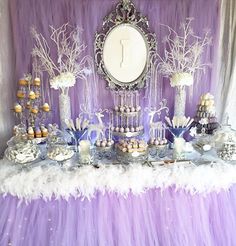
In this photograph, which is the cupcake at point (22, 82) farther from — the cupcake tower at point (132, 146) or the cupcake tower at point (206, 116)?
the cupcake tower at point (206, 116)

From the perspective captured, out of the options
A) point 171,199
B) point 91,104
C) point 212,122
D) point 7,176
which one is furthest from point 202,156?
point 7,176

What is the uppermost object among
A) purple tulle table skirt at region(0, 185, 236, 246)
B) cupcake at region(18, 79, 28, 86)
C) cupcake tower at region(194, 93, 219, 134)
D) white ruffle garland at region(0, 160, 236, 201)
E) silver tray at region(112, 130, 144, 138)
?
cupcake at region(18, 79, 28, 86)

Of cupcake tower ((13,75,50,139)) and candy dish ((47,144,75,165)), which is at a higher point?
cupcake tower ((13,75,50,139))

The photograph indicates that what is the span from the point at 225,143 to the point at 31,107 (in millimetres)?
1135

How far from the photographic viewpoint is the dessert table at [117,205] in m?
1.37

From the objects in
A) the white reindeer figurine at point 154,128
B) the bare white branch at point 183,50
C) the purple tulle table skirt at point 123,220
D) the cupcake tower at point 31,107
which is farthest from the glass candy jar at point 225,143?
the cupcake tower at point 31,107

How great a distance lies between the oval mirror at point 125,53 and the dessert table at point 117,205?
64 cm

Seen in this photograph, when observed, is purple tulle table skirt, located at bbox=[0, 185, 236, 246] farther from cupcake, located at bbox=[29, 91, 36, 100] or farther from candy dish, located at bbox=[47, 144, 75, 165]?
cupcake, located at bbox=[29, 91, 36, 100]

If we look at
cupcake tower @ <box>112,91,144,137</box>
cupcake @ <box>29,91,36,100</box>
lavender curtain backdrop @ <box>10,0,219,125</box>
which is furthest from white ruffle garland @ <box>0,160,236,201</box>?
lavender curtain backdrop @ <box>10,0,219,125</box>

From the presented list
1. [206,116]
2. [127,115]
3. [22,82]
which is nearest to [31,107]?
[22,82]

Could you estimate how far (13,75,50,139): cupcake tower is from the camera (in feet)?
5.32

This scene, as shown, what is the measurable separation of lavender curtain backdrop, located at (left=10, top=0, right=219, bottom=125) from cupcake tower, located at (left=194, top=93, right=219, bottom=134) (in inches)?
7.3

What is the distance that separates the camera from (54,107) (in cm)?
184

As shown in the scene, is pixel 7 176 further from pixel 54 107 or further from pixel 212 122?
pixel 212 122
